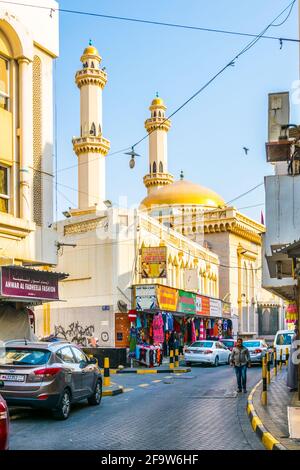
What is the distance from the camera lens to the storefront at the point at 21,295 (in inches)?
805

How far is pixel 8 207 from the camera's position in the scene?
22562 millimetres

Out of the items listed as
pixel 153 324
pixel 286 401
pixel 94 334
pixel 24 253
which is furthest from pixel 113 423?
pixel 153 324

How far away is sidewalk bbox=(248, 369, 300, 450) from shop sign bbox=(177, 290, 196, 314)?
23855 millimetres

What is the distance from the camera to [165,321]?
136 feet

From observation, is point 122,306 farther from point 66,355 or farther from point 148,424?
point 148,424

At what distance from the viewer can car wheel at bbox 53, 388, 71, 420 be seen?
14.2m

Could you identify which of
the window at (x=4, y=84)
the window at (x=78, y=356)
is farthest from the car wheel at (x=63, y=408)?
the window at (x=4, y=84)

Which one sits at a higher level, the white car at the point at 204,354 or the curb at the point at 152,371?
the white car at the point at 204,354

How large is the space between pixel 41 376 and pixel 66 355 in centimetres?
162

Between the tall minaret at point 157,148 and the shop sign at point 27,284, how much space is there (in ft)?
181

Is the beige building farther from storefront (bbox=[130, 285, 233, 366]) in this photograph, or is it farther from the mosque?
storefront (bbox=[130, 285, 233, 366])

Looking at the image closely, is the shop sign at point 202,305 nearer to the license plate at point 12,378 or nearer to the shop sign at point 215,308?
the shop sign at point 215,308

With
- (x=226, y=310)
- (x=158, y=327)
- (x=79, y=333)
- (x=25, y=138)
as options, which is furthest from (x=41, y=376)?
(x=226, y=310)

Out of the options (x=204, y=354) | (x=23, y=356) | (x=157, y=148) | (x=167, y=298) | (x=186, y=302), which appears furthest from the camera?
(x=157, y=148)
